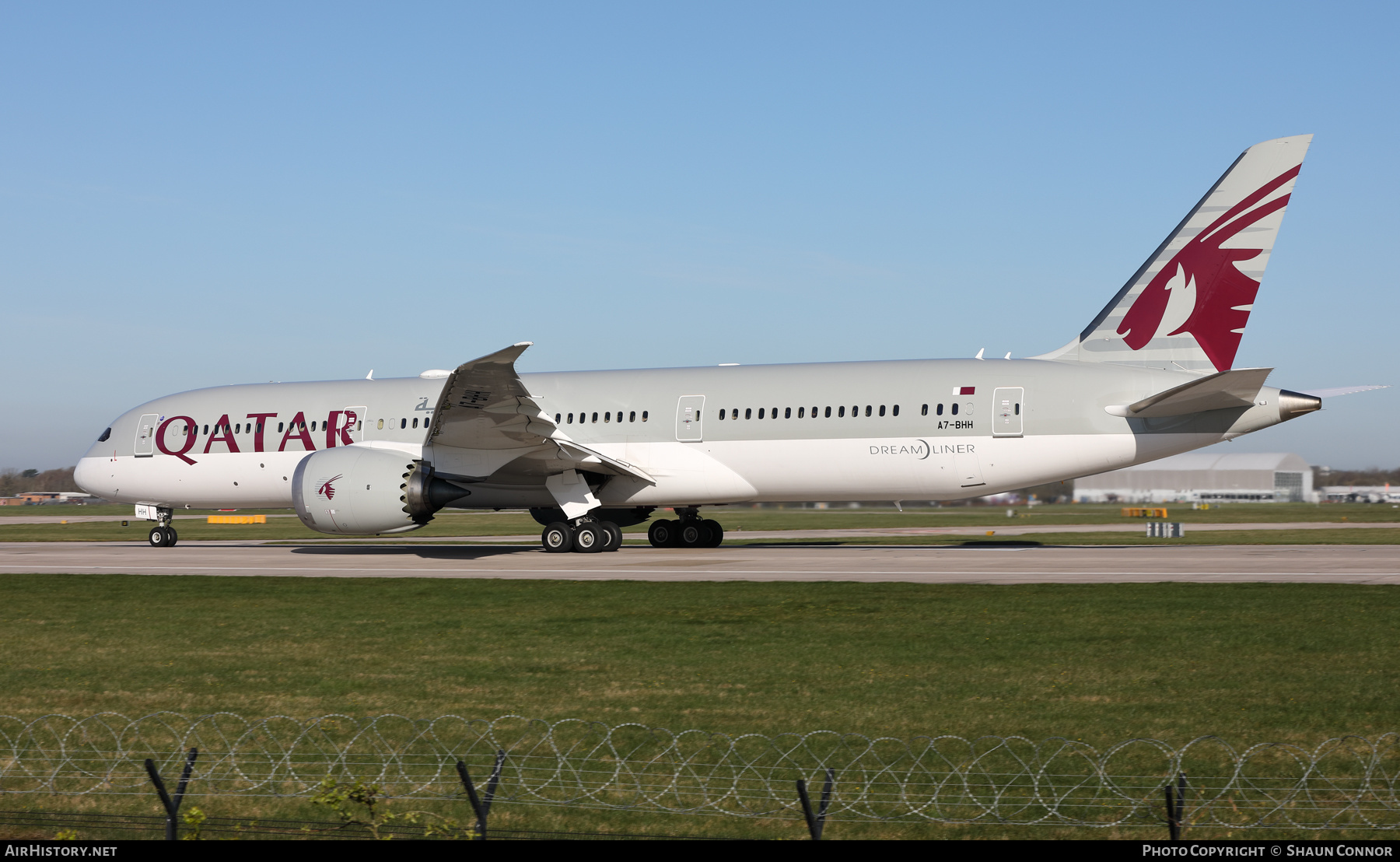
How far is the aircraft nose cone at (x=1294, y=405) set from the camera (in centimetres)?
2350

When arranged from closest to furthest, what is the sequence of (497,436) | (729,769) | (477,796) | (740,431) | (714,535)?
(477,796) < (729,769) < (497,436) < (740,431) < (714,535)

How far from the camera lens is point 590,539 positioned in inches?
1080

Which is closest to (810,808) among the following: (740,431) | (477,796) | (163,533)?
(477,796)

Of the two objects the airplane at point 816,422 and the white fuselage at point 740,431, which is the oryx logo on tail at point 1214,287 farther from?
the white fuselage at point 740,431

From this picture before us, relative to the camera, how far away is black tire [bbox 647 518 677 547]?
100 feet

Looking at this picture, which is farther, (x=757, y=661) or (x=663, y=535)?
(x=663, y=535)

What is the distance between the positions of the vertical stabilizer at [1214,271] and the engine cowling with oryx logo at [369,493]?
1543cm

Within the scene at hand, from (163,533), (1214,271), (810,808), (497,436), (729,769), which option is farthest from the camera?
(163,533)

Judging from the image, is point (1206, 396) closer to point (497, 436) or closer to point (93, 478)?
point (497, 436)

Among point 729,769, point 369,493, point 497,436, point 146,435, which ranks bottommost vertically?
point 729,769

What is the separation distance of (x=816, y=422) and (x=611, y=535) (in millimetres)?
5451

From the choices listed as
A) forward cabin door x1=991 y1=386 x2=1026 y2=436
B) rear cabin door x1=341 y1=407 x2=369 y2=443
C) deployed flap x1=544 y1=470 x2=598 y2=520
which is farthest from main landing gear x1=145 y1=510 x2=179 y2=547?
forward cabin door x1=991 y1=386 x2=1026 y2=436
